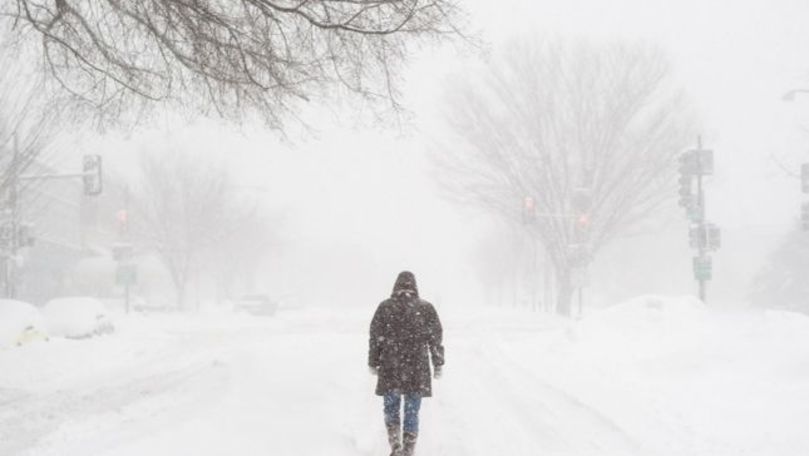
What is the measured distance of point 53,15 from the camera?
8.62 m

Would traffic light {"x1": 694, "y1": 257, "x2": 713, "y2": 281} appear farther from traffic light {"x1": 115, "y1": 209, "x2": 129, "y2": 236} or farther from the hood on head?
traffic light {"x1": 115, "y1": 209, "x2": 129, "y2": 236}

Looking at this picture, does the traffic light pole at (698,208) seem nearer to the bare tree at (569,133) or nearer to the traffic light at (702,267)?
the traffic light at (702,267)

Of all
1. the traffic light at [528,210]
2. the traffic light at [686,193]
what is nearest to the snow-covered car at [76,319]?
the traffic light at [528,210]

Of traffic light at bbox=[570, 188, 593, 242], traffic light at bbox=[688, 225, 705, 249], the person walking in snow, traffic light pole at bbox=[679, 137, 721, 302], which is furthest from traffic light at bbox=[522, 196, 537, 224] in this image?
the person walking in snow

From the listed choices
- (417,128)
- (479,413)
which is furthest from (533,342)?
(417,128)

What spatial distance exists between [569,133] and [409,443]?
1092 inches

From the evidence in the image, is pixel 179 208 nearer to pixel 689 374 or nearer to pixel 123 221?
pixel 123 221

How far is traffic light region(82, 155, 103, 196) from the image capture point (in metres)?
22.4

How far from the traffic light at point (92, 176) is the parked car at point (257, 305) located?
75.4 ft

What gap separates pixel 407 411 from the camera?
8156 mm

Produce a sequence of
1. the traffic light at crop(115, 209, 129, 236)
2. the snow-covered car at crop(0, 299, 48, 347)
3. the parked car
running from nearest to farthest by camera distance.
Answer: the snow-covered car at crop(0, 299, 48, 347), the traffic light at crop(115, 209, 129, 236), the parked car

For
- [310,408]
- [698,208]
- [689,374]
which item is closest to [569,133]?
[698,208]

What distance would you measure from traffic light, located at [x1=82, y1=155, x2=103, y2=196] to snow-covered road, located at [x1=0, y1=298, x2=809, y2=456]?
5157 mm

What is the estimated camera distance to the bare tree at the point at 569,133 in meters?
34.1
